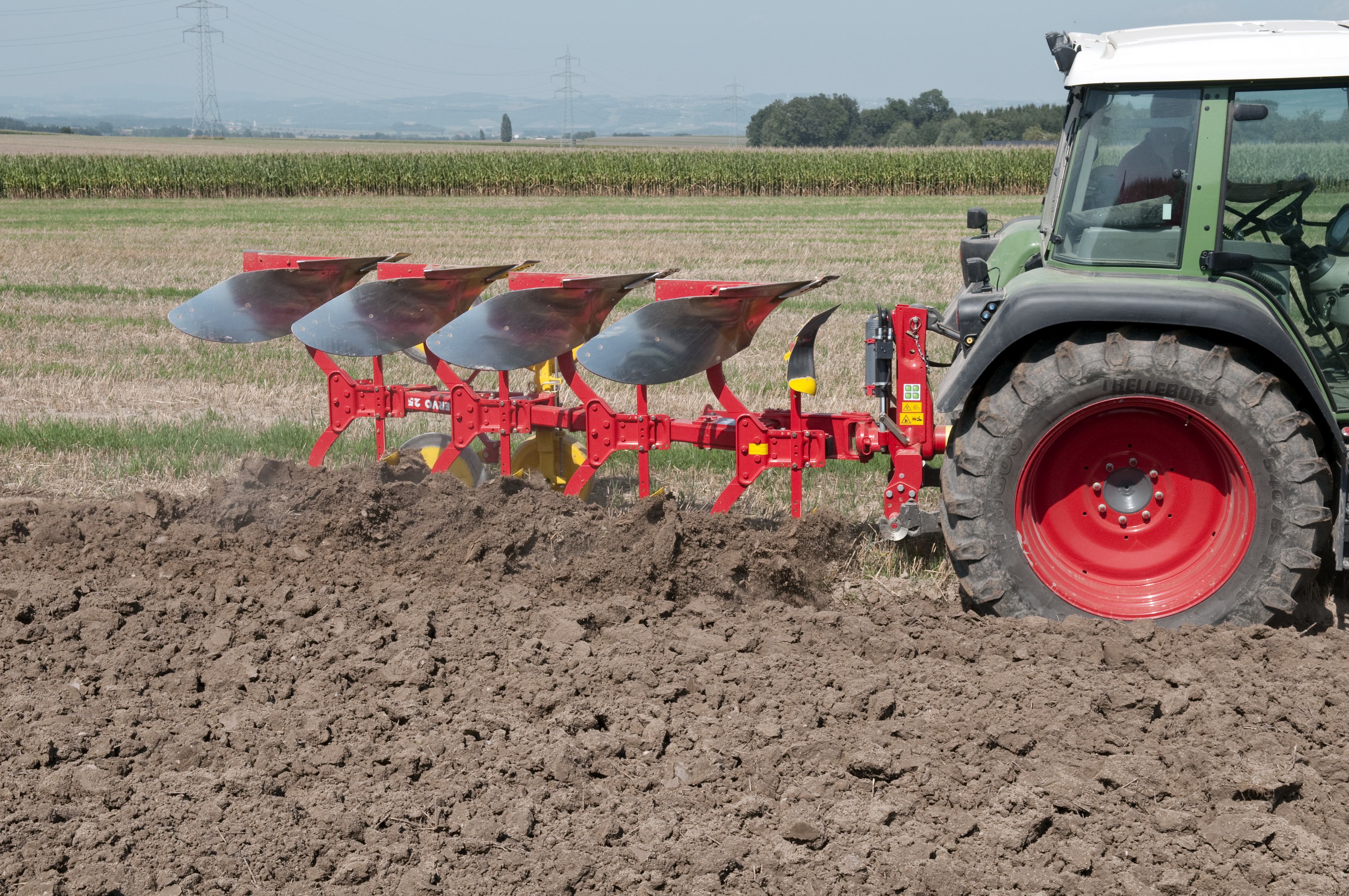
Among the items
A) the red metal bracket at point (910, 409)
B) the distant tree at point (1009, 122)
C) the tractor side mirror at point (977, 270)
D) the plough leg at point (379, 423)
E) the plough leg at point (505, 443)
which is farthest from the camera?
the distant tree at point (1009, 122)

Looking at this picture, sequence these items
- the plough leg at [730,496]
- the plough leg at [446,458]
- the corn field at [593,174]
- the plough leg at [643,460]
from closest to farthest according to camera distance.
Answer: the plough leg at [730,496] < the plough leg at [643,460] < the plough leg at [446,458] < the corn field at [593,174]

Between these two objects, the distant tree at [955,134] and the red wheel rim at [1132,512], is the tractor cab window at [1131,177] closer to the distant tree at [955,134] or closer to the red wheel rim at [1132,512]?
the red wheel rim at [1132,512]

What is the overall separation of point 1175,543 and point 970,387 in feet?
3.19

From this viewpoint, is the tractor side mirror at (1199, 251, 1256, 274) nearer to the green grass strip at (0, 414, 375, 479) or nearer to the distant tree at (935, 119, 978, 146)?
the green grass strip at (0, 414, 375, 479)

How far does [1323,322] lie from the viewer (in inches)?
157

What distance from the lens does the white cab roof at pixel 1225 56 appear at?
148 inches

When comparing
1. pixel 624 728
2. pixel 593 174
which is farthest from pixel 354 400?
pixel 593 174

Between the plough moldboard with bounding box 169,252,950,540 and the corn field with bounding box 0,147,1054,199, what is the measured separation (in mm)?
32718

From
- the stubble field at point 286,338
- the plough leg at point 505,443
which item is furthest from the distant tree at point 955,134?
the plough leg at point 505,443

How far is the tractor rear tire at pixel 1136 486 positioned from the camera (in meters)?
3.83

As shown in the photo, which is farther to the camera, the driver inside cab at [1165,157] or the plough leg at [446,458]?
the plough leg at [446,458]

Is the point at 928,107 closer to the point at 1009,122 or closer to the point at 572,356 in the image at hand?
the point at 1009,122

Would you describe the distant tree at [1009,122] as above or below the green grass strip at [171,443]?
above

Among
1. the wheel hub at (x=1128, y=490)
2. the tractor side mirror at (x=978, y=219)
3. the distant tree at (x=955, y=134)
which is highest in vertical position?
the distant tree at (x=955, y=134)
